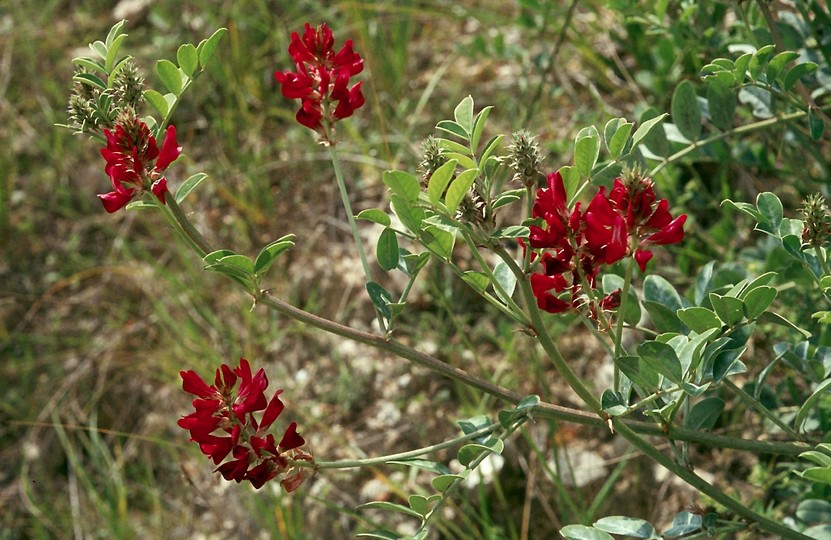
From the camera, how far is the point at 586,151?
3.87 ft

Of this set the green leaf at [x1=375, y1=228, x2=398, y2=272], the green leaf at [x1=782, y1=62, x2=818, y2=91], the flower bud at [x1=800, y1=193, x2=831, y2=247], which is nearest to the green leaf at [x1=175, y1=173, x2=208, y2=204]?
the green leaf at [x1=375, y1=228, x2=398, y2=272]

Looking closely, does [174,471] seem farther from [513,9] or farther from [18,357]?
[513,9]

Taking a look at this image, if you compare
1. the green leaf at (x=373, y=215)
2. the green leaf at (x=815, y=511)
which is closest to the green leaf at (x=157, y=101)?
the green leaf at (x=373, y=215)

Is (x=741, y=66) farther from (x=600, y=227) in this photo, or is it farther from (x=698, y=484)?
(x=698, y=484)

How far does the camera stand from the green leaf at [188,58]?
1.31 meters

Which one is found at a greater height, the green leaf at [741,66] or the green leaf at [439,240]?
the green leaf at [741,66]

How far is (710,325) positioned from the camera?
1.19 meters

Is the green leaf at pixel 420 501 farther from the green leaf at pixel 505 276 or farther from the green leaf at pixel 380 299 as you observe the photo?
the green leaf at pixel 505 276

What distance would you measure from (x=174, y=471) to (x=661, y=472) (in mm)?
1424

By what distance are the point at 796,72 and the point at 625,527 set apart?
0.74 metres

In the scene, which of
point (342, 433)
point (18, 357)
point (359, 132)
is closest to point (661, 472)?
point (342, 433)

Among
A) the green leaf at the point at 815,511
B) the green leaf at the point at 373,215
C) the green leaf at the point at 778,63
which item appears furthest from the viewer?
the green leaf at the point at 815,511

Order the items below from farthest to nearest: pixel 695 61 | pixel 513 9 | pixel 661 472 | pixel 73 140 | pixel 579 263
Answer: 1. pixel 73 140
2. pixel 513 9
3. pixel 661 472
4. pixel 695 61
5. pixel 579 263

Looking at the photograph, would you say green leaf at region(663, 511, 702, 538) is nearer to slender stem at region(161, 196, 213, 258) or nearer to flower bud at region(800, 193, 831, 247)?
flower bud at region(800, 193, 831, 247)
